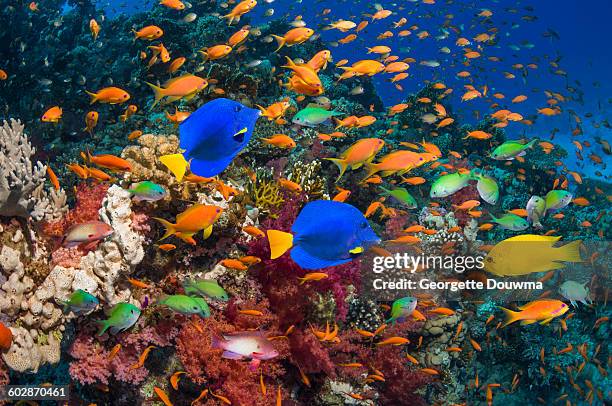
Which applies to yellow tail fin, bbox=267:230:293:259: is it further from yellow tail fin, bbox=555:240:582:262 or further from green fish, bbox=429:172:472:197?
green fish, bbox=429:172:472:197

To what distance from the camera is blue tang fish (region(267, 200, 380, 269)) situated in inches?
87.6

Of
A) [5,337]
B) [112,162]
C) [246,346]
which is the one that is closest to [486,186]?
[246,346]

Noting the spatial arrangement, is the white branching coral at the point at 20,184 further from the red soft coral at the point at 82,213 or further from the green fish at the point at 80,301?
the green fish at the point at 80,301

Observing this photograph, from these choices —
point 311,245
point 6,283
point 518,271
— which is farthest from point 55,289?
point 518,271

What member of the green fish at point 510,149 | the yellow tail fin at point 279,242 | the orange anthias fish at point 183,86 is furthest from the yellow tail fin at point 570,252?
the orange anthias fish at point 183,86

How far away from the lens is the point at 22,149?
4211 mm

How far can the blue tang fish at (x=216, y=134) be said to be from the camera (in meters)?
2.06

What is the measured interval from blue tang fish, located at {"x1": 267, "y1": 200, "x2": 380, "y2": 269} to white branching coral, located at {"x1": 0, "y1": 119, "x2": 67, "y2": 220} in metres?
3.11

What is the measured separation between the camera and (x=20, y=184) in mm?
3832

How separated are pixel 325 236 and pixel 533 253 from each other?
11.7ft

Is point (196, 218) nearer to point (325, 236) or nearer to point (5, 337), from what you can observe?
point (325, 236)

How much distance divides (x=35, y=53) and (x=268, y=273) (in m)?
13.4

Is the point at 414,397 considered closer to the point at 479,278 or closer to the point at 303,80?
the point at 479,278

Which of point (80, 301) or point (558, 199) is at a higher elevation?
point (80, 301)
